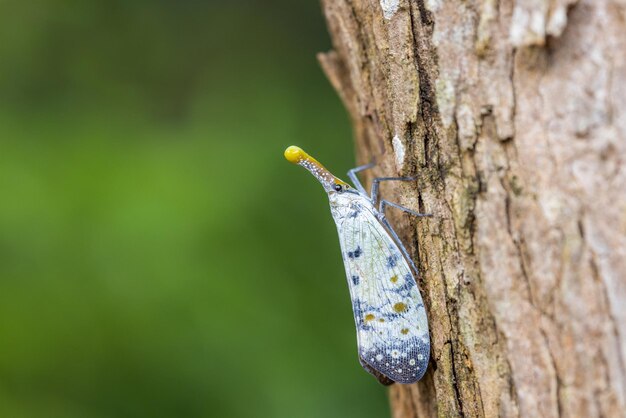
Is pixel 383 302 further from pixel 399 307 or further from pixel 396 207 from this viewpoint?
pixel 396 207

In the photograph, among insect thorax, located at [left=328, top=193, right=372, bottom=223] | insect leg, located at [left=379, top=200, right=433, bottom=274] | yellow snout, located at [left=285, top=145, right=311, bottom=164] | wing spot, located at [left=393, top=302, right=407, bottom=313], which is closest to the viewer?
insect leg, located at [left=379, top=200, right=433, bottom=274]

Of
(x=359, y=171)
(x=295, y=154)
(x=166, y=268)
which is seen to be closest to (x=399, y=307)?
(x=359, y=171)

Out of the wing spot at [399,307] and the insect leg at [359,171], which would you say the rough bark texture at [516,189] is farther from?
the insect leg at [359,171]

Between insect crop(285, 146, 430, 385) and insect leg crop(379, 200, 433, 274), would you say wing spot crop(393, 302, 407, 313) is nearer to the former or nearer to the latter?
insect crop(285, 146, 430, 385)

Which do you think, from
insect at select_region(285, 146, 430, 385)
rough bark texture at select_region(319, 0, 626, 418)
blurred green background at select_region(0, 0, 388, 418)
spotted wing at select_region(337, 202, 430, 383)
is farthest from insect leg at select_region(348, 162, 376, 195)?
blurred green background at select_region(0, 0, 388, 418)

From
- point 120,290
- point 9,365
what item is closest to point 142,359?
point 120,290

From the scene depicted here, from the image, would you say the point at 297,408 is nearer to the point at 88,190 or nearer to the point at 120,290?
the point at 120,290
